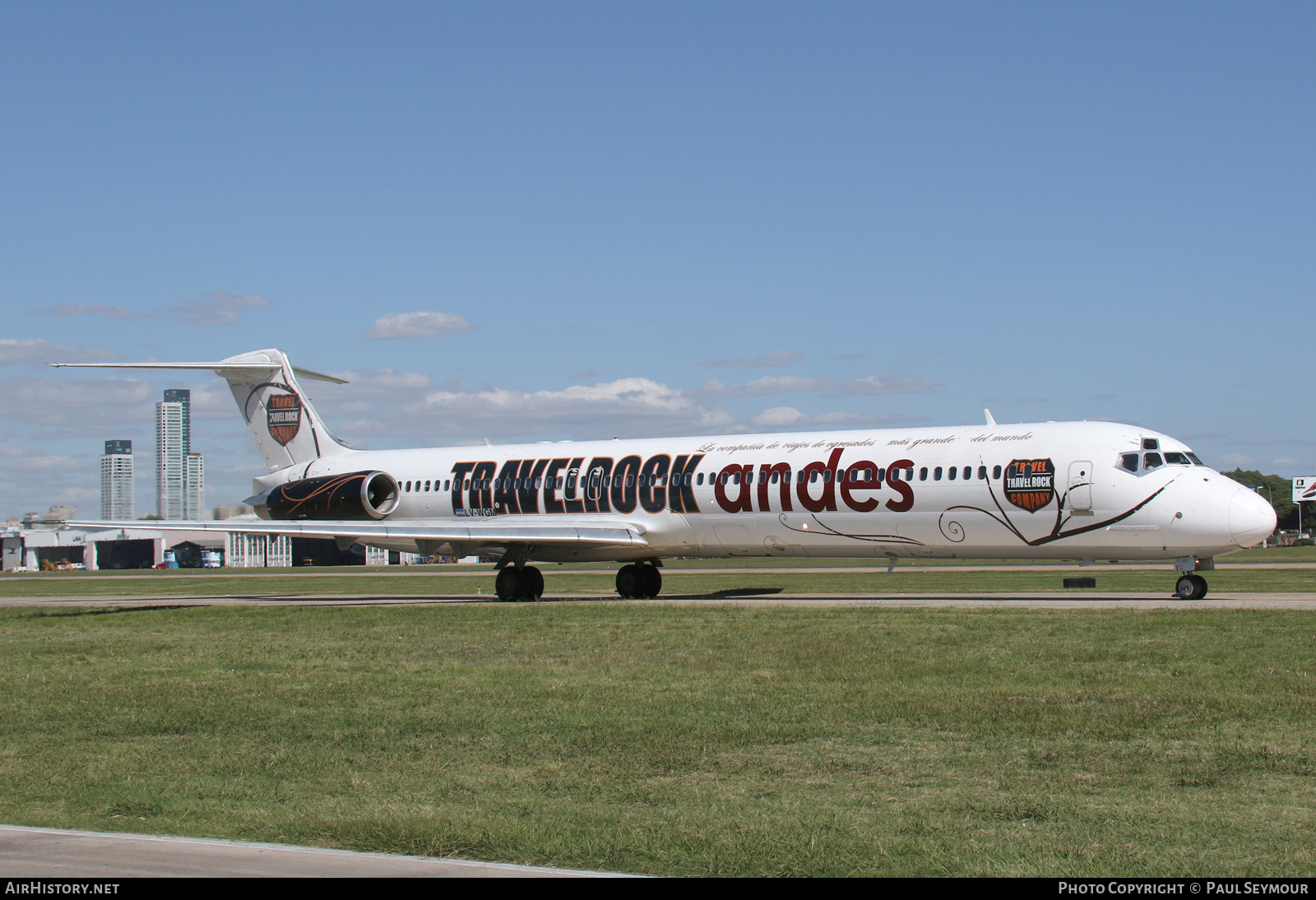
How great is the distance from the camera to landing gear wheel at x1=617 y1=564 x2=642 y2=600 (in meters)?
34.9

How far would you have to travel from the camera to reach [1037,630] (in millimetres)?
20094

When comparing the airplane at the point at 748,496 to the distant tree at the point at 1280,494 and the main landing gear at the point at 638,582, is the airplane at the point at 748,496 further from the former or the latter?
the distant tree at the point at 1280,494

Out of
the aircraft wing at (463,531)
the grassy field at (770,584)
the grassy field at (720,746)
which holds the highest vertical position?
the aircraft wing at (463,531)

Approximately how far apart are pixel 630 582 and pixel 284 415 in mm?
14089

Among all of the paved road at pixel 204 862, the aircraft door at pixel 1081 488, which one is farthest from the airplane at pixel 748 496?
the paved road at pixel 204 862

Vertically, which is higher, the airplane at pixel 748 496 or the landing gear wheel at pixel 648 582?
the airplane at pixel 748 496

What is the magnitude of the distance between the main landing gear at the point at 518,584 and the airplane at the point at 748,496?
7 centimetres

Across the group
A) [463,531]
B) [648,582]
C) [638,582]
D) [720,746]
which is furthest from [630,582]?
[720,746]

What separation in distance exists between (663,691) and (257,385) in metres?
30.3

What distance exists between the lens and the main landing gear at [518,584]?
113 ft

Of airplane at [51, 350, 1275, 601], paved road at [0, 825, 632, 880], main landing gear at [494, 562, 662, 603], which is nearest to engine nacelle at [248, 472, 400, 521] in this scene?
airplane at [51, 350, 1275, 601]

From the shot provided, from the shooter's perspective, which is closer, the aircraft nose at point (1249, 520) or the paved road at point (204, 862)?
the paved road at point (204, 862)

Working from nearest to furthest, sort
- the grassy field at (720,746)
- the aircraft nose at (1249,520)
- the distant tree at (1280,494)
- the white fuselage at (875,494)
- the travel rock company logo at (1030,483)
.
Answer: the grassy field at (720,746), the aircraft nose at (1249,520), the white fuselage at (875,494), the travel rock company logo at (1030,483), the distant tree at (1280,494)

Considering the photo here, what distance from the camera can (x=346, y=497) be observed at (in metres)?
38.8
